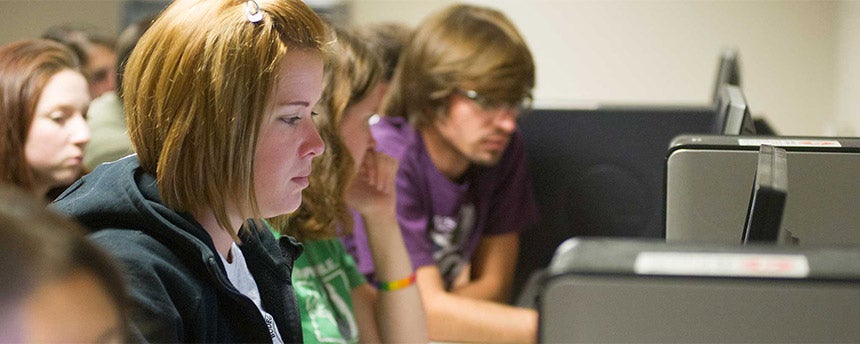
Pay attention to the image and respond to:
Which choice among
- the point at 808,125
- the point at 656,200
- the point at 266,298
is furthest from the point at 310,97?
the point at 808,125

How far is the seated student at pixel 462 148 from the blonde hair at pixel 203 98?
3.34 feet

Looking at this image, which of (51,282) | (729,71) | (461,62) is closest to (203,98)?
(51,282)

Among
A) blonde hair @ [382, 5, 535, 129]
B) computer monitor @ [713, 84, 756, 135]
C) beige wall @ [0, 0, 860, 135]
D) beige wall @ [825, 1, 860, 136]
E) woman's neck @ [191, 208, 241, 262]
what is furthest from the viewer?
beige wall @ [0, 0, 860, 135]

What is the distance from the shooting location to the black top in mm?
826

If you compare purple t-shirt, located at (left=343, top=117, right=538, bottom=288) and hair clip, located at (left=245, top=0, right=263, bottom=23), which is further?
purple t-shirt, located at (left=343, top=117, right=538, bottom=288)

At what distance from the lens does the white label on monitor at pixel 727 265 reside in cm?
53

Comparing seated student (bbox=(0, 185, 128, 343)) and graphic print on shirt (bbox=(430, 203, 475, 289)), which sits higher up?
seated student (bbox=(0, 185, 128, 343))

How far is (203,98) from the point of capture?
0.87 meters

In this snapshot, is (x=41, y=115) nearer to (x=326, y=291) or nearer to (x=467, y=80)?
(x=326, y=291)

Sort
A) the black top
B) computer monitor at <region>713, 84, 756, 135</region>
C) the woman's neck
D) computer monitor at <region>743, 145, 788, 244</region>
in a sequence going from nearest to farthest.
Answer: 1. computer monitor at <region>743, 145, 788, 244</region>
2. the black top
3. the woman's neck
4. computer monitor at <region>713, 84, 756, 135</region>

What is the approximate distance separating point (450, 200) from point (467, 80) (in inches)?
9.9

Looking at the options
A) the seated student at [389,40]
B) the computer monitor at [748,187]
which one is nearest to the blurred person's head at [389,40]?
the seated student at [389,40]

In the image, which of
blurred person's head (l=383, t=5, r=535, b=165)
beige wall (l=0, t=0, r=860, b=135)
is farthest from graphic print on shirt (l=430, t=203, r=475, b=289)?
beige wall (l=0, t=0, r=860, b=135)

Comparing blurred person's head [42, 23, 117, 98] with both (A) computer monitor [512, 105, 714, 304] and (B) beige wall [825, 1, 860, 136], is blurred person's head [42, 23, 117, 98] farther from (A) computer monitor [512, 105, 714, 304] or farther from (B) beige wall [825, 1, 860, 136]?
(B) beige wall [825, 1, 860, 136]
